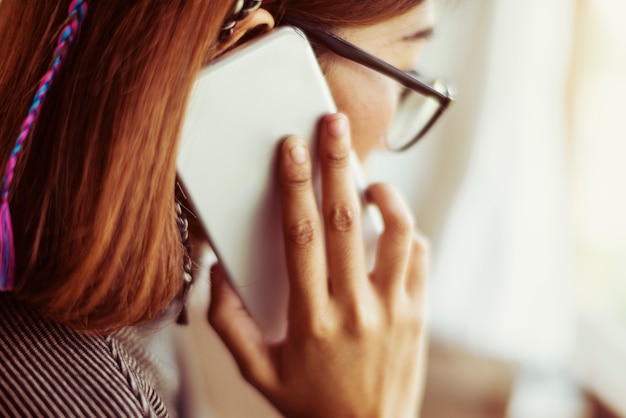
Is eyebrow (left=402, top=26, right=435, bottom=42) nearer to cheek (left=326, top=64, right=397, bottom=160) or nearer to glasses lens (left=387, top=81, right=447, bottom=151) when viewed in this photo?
cheek (left=326, top=64, right=397, bottom=160)

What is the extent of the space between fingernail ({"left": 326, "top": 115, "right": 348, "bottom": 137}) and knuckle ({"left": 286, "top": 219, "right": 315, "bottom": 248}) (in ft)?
0.30

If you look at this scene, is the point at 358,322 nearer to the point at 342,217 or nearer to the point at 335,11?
the point at 342,217

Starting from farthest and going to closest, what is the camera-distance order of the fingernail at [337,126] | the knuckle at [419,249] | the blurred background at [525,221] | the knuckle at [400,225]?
the blurred background at [525,221] → the knuckle at [419,249] → the knuckle at [400,225] → the fingernail at [337,126]

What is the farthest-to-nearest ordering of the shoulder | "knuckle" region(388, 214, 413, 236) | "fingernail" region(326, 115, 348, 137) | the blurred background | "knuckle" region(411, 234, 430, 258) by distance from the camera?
the blurred background
"knuckle" region(411, 234, 430, 258)
"knuckle" region(388, 214, 413, 236)
"fingernail" region(326, 115, 348, 137)
the shoulder

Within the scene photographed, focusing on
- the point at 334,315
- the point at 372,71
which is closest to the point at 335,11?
the point at 372,71

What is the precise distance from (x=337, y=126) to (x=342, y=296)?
20cm

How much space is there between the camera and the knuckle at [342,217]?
24.6 inches

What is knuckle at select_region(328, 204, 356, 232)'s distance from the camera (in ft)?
2.05

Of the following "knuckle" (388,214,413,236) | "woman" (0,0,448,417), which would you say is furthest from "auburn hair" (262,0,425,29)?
"knuckle" (388,214,413,236)

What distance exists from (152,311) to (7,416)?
15 cm

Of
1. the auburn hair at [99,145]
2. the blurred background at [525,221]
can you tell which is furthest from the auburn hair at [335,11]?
the blurred background at [525,221]

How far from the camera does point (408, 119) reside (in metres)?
0.90

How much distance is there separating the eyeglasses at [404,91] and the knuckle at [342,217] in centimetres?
16

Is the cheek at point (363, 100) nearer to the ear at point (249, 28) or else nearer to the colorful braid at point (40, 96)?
the ear at point (249, 28)
